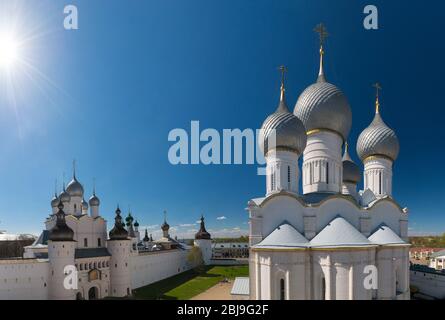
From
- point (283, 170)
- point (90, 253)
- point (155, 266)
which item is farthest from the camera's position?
point (155, 266)

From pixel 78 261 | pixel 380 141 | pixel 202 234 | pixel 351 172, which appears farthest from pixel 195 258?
pixel 380 141

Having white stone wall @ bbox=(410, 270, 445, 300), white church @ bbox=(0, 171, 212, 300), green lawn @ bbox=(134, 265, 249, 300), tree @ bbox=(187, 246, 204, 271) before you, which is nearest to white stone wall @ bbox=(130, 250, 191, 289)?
white church @ bbox=(0, 171, 212, 300)

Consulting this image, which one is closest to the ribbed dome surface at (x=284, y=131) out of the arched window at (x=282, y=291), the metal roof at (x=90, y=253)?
the arched window at (x=282, y=291)

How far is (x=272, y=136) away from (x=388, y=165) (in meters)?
9.27

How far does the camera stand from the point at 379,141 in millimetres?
18125

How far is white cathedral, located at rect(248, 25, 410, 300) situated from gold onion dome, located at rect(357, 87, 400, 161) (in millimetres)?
62

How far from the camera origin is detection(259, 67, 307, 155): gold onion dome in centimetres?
1488

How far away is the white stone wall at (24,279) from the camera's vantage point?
52.5 feet

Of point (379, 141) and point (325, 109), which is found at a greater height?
point (325, 109)

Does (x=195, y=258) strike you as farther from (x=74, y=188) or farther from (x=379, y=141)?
(x=379, y=141)

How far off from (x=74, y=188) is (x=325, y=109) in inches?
843

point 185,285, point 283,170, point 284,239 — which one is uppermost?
point 283,170

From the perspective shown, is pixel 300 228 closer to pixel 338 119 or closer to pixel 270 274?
pixel 270 274
